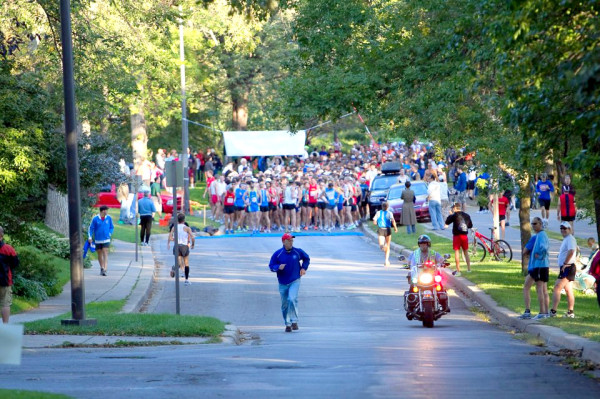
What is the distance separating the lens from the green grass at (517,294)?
16484 millimetres

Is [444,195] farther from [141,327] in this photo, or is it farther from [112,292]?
[141,327]

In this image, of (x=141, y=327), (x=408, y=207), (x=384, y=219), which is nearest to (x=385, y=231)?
(x=384, y=219)

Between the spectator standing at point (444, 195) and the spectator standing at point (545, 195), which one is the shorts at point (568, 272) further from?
the spectator standing at point (444, 195)

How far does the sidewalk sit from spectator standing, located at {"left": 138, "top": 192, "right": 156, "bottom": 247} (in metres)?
1.27

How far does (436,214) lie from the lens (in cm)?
3947

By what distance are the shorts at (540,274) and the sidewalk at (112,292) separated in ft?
19.0

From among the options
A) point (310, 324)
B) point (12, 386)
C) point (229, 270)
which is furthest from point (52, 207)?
point (12, 386)

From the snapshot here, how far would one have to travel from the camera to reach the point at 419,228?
3997cm

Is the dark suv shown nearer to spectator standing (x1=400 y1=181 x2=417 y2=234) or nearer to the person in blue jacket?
spectator standing (x1=400 y1=181 x2=417 y2=234)

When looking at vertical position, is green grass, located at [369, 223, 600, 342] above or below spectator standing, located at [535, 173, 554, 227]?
below

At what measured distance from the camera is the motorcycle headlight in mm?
18672

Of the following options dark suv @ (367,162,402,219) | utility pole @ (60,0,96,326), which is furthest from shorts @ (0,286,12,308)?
dark suv @ (367,162,402,219)

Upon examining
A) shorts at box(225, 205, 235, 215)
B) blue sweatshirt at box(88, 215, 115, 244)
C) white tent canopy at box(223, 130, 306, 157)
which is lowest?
blue sweatshirt at box(88, 215, 115, 244)

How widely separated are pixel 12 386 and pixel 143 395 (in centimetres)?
147
